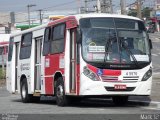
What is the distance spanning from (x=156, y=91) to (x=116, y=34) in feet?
20.6

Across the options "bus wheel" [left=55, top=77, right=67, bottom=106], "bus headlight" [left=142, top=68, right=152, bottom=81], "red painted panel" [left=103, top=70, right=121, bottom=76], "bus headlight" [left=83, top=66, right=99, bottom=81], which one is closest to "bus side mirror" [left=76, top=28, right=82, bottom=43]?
"bus headlight" [left=83, top=66, right=99, bottom=81]

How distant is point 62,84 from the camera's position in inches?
684

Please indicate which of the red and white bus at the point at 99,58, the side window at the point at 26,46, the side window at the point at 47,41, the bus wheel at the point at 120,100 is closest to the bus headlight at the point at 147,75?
the red and white bus at the point at 99,58

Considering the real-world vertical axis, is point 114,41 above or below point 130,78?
above

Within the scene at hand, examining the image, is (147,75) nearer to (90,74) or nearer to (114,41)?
(114,41)

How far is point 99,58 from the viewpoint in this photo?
16312 millimetres

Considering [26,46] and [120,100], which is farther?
[26,46]

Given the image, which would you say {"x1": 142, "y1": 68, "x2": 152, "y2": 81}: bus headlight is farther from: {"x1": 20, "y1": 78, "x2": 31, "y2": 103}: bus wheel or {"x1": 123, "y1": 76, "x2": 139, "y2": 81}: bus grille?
{"x1": 20, "y1": 78, "x2": 31, "y2": 103}: bus wheel

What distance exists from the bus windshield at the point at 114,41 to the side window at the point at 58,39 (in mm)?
1308

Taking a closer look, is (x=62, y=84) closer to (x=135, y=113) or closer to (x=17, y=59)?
(x=135, y=113)

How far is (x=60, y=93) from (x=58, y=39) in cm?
188

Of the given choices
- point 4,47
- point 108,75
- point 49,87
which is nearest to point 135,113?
point 108,75

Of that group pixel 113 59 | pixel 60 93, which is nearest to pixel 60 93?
pixel 60 93

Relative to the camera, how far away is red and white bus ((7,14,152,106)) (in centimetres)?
1623
